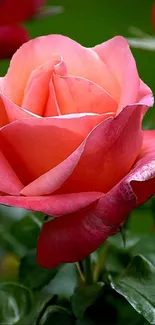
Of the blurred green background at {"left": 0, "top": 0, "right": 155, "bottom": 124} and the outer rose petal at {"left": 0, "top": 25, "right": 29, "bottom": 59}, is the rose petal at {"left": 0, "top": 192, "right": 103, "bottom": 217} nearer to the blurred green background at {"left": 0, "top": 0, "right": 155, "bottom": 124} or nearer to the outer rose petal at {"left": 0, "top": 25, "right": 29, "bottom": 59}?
the outer rose petal at {"left": 0, "top": 25, "right": 29, "bottom": 59}

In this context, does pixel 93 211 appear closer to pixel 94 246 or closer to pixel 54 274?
pixel 94 246

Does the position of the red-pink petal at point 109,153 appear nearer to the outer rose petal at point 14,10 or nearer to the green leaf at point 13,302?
the green leaf at point 13,302

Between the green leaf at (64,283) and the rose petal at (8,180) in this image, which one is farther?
the green leaf at (64,283)

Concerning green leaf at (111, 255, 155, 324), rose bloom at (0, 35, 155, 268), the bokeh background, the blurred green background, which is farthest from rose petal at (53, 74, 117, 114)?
the blurred green background

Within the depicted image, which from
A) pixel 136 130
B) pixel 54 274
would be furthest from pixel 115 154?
pixel 54 274

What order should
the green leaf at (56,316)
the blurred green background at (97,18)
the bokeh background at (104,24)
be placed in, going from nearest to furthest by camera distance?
1. the green leaf at (56,316)
2. the bokeh background at (104,24)
3. the blurred green background at (97,18)

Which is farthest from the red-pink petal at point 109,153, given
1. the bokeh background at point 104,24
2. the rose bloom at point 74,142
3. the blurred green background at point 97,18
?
the blurred green background at point 97,18
